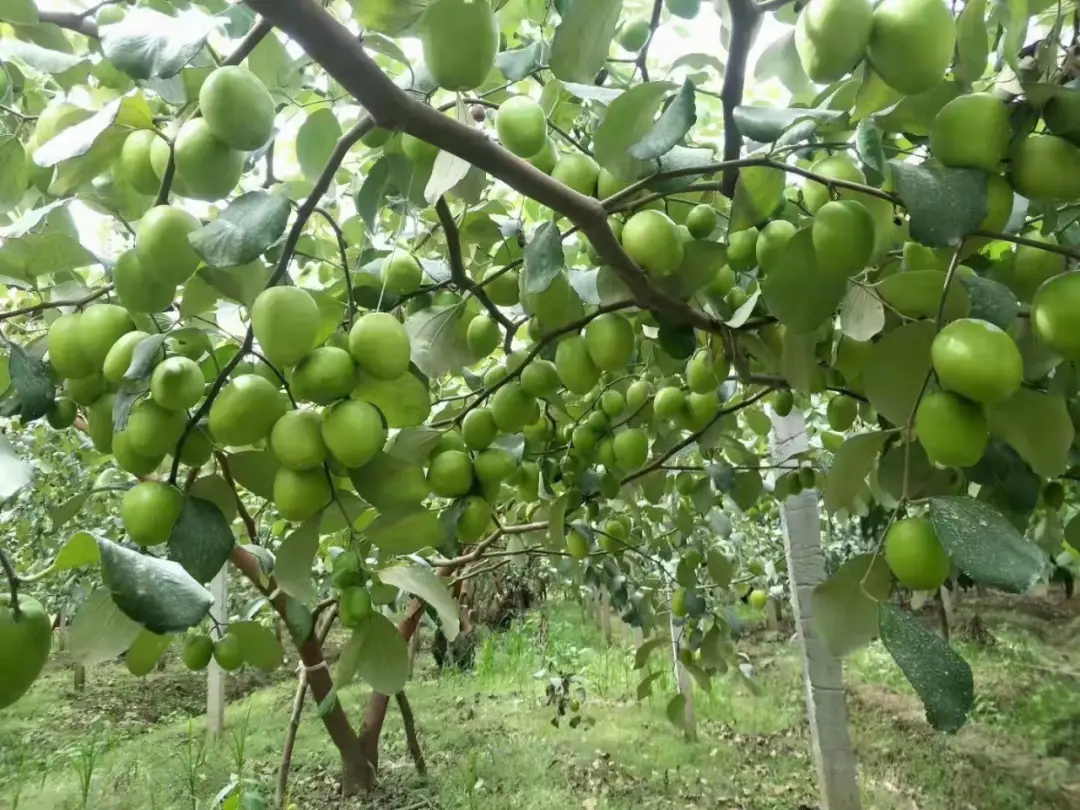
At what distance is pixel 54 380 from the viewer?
2.18 feet

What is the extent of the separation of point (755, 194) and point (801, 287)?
89mm

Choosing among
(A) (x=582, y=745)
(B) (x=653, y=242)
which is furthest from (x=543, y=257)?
(A) (x=582, y=745)

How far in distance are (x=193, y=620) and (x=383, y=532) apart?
0.19m

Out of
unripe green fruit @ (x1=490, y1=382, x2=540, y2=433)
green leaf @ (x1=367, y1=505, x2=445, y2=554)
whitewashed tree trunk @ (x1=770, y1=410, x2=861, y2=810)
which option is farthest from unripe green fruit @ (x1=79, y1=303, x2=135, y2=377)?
whitewashed tree trunk @ (x1=770, y1=410, x2=861, y2=810)

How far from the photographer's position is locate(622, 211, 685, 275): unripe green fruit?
64 centimetres

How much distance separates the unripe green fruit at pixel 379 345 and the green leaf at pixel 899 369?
354 millimetres

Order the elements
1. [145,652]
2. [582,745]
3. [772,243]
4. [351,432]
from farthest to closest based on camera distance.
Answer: [582,745]
[145,652]
[772,243]
[351,432]

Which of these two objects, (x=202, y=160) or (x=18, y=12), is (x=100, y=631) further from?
(x=18, y=12)

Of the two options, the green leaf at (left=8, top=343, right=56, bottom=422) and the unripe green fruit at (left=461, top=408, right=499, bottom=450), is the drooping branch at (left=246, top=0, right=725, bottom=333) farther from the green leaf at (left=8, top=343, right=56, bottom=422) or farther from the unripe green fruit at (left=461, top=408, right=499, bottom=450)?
the green leaf at (left=8, top=343, right=56, bottom=422)

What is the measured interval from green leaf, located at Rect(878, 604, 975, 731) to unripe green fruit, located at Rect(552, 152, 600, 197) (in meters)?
0.45

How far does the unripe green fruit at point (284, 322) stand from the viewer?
1.66 ft

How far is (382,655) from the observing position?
68 centimetres

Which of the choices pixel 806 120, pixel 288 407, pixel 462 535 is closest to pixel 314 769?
pixel 462 535

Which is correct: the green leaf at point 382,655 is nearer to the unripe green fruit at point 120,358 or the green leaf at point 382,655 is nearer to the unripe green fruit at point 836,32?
the unripe green fruit at point 120,358
